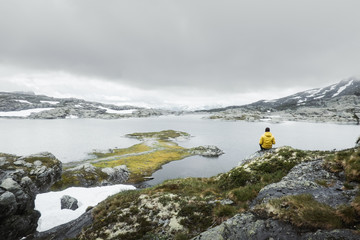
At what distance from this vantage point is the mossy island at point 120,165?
48125 mm

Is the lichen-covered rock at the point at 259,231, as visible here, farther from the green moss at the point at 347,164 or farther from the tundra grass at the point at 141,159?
the tundra grass at the point at 141,159

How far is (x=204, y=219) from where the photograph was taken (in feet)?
37.4

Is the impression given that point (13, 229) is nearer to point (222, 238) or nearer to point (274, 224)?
point (222, 238)

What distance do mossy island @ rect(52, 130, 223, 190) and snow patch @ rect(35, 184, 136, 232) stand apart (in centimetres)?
1462

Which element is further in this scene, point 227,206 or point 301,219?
point 227,206

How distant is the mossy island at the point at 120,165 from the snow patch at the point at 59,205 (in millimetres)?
14615

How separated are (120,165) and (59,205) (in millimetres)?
33477

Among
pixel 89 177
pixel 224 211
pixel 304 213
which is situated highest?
pixel 304 213

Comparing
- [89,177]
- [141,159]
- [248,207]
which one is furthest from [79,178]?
[248,207]

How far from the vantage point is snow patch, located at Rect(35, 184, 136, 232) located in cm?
2423

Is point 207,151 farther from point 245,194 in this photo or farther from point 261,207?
point 261,207

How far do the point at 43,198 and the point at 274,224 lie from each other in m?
35.5

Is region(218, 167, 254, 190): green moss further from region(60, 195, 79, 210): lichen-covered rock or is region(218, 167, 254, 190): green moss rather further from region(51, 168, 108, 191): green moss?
region(51, 168, 108, 191): green moss

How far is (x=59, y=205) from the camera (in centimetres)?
2786
